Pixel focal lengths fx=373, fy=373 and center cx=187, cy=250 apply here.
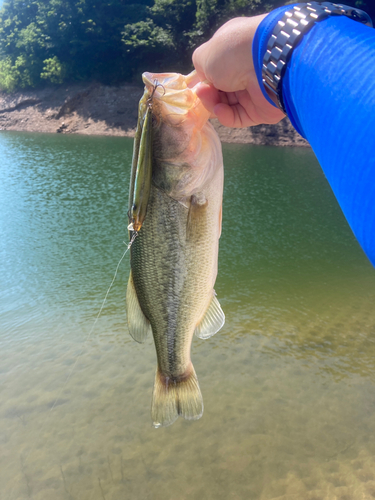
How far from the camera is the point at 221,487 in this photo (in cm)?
320

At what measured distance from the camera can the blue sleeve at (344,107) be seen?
65 cm

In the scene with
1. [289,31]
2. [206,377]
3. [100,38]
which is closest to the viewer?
[289,31]

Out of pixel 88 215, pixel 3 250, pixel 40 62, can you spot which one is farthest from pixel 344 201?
pixel 40 62

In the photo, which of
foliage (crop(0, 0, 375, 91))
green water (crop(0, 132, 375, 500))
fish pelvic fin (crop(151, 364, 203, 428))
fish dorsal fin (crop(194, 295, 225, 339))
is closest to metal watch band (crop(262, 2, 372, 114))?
fish dorsal fin (crop(194, 295, 225, 339))

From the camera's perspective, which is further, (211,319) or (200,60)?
(211,319)

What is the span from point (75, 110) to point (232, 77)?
32.3 metres

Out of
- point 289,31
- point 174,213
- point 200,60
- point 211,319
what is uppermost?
point 289,31

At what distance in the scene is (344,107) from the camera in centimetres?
70

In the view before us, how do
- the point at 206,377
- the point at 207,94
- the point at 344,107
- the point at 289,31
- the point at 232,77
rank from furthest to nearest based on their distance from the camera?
the point at 206,377
the point at 207,94
the point at 232,77
the point at 289,31
the point at 344,107

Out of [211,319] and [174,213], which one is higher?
[174,213]

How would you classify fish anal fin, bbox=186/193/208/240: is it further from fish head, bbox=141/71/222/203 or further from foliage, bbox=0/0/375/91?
foliage, bbox=0/0/375/91

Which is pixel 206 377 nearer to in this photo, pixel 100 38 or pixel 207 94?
pixel 207 94

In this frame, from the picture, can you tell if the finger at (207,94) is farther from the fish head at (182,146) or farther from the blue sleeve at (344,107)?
the blue sleeve at (344,107)

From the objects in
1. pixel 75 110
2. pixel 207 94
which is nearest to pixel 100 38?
pixel 75 110
